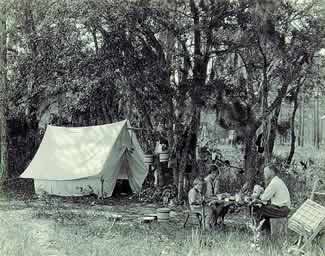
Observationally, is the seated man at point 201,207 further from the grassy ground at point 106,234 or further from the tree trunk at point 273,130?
the tree trunk at point 273,130

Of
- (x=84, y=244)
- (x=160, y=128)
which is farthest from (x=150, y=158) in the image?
(x=84, y=244)

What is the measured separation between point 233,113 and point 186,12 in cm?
225

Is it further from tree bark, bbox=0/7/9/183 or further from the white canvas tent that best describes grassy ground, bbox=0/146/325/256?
tree bark, bbox=0/7/9/183

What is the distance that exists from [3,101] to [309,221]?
9.64 meters

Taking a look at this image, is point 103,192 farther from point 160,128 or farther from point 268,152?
point 268,152

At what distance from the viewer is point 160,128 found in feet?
38.5

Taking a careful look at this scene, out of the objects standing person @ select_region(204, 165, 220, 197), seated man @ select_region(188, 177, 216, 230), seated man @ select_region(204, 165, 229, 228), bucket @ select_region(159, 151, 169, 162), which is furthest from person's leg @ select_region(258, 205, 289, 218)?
bucket @ select_region(159, 151, 169, 162)

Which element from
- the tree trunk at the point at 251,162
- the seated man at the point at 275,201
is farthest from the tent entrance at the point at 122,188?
the seated man at the point at 275,201

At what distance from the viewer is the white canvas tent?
11.6 metres

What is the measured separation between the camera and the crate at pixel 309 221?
6234 millimetres

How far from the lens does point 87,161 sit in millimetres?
Result: 11781

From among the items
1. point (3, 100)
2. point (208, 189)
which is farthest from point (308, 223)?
point (3, 100)

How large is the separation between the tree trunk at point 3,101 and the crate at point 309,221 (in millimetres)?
9075

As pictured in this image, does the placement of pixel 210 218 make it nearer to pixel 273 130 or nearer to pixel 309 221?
pixel 309 221
